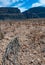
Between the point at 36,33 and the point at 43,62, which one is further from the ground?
the point at 36,33

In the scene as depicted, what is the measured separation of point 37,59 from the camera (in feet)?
37.7

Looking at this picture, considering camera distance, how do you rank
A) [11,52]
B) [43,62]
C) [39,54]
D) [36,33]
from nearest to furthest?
[43,62]
[39,54]
[11,52]
[36,33]

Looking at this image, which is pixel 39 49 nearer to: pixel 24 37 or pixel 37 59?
pixel 37 59

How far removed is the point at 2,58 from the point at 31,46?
1960 millimetres

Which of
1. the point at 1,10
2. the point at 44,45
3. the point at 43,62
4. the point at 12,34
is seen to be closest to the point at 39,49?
the point at 44,45

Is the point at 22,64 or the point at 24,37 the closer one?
the point at 22,64

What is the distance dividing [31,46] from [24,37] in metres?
1.85

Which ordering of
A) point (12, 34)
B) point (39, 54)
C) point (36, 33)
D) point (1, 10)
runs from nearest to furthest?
1. point (39, 54)
2. point (36, 33)
3. point (12, 34)
4. point (1, 10)

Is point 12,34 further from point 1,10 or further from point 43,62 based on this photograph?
point 1,10

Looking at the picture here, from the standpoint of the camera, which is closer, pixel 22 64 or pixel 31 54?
pixel 22 64

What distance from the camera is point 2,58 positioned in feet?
43.8

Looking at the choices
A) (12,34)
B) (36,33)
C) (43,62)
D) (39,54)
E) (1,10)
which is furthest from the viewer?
(1,10)

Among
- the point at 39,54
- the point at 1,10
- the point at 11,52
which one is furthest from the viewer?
the point at 1,10

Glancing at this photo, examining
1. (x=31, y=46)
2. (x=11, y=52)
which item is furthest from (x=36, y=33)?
(x=11, y=52)
